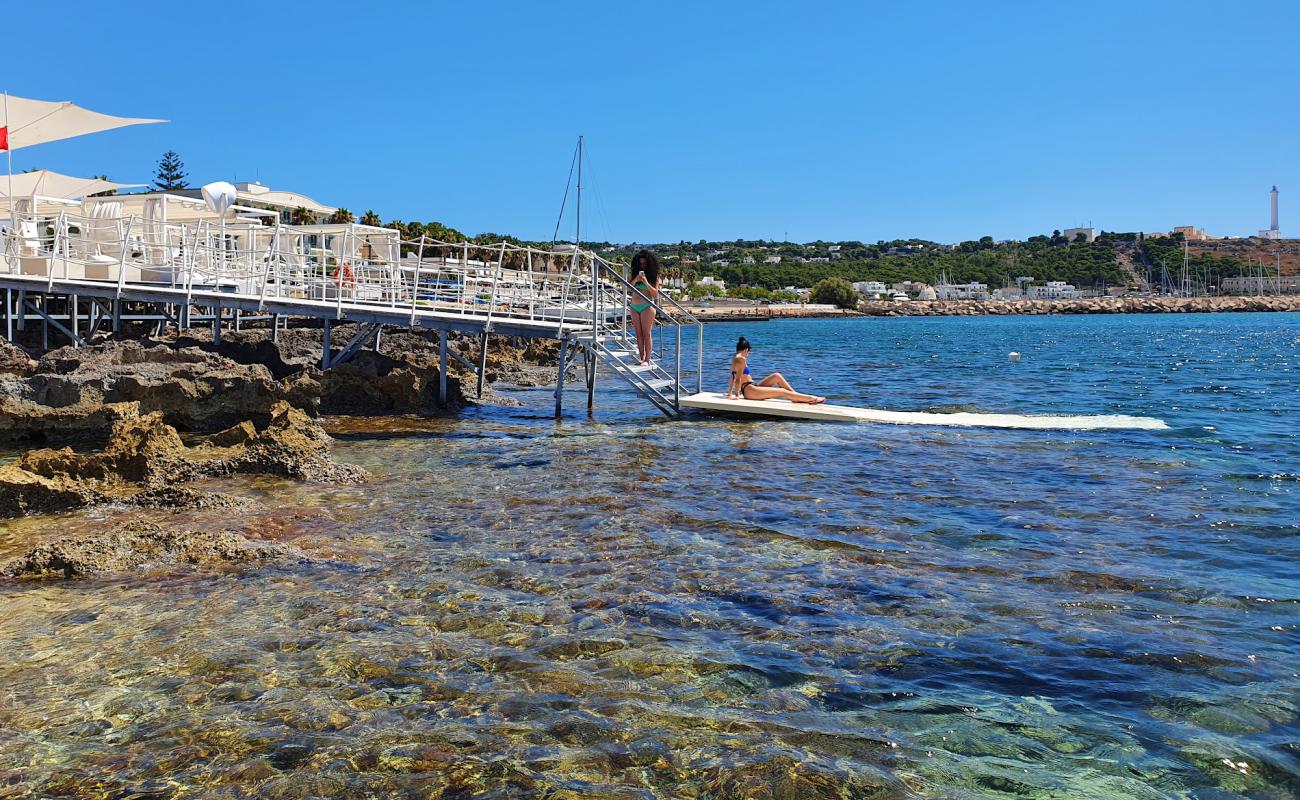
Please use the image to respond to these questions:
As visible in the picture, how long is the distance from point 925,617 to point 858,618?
0.47 m

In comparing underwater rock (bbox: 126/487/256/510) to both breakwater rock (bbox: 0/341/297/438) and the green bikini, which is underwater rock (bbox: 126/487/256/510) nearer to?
breakwater rock (bbox: 0/341/297/438)

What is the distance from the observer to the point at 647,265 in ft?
57.0

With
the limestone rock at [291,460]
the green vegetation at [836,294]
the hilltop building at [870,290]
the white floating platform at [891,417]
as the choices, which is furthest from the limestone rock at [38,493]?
the hilltop building at [870,290]

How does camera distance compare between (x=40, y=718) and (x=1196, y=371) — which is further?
(x=1196, y=371)

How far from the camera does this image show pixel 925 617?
21.2ft

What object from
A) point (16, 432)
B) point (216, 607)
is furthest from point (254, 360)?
point (216, 607)

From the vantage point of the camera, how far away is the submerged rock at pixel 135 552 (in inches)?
280

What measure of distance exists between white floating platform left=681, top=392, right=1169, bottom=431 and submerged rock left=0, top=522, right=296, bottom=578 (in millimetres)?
10319

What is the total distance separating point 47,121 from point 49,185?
754 centimetres

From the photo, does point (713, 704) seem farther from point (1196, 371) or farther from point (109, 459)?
point (1196, 371)

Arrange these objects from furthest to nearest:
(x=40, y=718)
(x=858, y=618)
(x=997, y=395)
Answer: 1. (x=997, y=395)
2. (x=858, y=618)
3. (x=40, y=718)

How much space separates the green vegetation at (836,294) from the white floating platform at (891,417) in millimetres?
151679

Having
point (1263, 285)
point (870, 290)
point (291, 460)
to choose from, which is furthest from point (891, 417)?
point (1263, 285)

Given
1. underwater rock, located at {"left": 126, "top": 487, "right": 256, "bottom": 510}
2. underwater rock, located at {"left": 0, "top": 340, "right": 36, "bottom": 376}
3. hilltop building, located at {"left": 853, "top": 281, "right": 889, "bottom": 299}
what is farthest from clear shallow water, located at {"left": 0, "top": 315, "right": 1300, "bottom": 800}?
hilltop building, located at {"left": 853, "top": 281, "right": 889, "bottom": 299}
